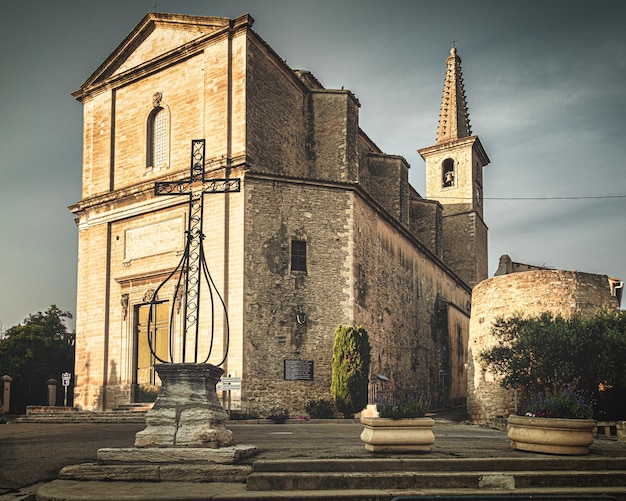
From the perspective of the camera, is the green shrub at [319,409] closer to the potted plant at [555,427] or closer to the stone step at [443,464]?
the potted plant at [555,427]

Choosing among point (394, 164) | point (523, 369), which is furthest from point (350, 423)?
point (394, 164)

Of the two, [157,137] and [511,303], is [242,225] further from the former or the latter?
[511,303]

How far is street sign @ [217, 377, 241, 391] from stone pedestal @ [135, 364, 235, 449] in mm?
9282

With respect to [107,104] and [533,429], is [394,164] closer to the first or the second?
[107,104]

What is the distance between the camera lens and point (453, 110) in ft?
163

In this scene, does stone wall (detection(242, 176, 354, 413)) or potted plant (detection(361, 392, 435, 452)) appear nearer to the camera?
potted plant (detection(361, 392, 435, 452))

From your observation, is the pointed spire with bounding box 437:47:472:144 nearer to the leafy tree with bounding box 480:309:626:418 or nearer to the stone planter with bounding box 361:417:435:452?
the leafy tree with bounding box 480:309:626:418

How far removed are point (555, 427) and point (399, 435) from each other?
223 centimetres

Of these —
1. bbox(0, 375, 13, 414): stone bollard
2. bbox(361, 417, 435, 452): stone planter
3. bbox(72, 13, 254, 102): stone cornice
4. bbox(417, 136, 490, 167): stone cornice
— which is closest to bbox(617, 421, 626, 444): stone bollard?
bbox(361, 417, 435, 452): stone planter

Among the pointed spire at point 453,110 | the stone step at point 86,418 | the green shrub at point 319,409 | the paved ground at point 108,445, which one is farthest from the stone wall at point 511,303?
the pointed spire at point 453,110

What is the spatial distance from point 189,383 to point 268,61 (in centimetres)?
1772

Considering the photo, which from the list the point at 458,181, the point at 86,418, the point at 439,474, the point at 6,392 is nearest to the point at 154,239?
the point at 86,418

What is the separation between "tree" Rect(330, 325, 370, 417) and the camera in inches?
782

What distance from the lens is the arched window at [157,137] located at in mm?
24811
